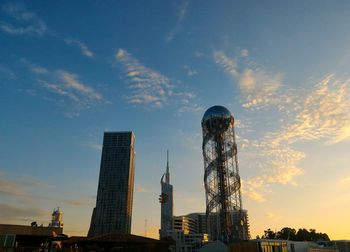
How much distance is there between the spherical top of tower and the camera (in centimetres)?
8019

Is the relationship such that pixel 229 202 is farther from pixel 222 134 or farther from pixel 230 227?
pixel 222 134

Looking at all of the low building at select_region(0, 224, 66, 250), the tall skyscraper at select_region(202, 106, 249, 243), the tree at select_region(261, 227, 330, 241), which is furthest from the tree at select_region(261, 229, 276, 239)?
the low building at select_region(0, 224, 66, 250)

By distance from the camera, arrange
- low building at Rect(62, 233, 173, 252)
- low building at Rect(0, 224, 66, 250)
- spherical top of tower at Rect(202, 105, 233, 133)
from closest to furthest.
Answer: low building at Rect(0, 224, 66, 250), low building at Rect(62, 233, 173, 252), spherical top of tower at Rect(202, 105, 233, 133)

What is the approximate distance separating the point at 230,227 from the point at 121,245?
26.2 m

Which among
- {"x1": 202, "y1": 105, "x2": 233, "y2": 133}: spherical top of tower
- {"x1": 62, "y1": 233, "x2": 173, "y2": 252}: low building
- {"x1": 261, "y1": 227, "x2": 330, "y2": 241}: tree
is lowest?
{"x1": 62, "y1": 233, "x2": 173, "y2": 252}: low building

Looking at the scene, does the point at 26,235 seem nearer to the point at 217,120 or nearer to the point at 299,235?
the point at 217,120

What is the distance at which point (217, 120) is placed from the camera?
80.4 metres

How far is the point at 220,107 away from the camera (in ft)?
275

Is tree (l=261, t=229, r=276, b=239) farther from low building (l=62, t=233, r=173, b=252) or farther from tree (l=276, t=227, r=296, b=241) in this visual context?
→ low building (l=62, t=233, r=173, b=252)

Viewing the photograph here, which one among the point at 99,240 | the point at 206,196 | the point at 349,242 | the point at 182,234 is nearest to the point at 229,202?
the point at 206,196

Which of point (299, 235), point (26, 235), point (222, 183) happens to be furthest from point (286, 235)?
point (26, 235)

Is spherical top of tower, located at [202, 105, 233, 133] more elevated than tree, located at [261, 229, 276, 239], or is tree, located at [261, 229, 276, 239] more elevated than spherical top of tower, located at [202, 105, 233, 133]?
spherical top of tower, located at [202, 105, 233, 133]

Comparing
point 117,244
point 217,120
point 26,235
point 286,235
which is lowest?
point 117,244

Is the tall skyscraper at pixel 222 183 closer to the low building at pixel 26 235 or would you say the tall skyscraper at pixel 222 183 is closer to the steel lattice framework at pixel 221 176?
the steel lattice framework at pixel 221 176
